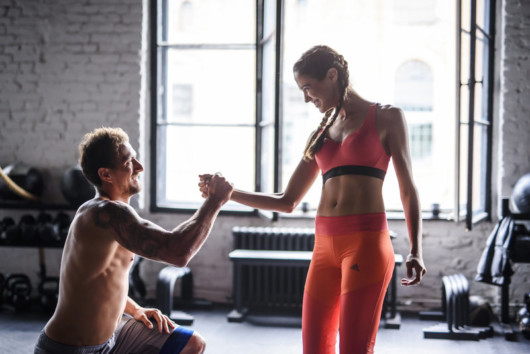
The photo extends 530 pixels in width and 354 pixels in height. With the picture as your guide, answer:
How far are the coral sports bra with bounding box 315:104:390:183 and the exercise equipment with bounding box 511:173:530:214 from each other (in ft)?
8.02

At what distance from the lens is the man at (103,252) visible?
1794mm

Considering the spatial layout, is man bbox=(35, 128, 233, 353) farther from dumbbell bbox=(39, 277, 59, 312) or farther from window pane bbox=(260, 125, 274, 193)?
dumbbell bbox=(39, 277, 59, 312)

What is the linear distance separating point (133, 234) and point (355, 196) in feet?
2.49

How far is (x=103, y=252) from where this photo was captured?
182cm

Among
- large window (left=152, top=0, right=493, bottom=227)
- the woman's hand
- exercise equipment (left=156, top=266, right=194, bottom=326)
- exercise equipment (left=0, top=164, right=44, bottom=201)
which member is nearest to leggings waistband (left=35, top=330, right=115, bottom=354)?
the woman's hand

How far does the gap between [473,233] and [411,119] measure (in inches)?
318

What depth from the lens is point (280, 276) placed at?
4586mm

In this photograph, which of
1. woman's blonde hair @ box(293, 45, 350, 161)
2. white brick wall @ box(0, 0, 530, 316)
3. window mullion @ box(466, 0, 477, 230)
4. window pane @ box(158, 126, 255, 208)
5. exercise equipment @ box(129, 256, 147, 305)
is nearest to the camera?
woman's blonde hair @ box(293, 45, 350, 161)

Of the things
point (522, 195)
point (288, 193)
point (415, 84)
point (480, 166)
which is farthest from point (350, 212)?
point (415, 84)

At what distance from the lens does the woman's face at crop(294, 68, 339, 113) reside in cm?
201

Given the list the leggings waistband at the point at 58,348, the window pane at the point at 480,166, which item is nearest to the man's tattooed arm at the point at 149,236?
the leggings waistband at the point at 58,348

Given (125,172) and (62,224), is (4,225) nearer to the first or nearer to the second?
(62,224)

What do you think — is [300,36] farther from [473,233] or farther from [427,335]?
[427,335]

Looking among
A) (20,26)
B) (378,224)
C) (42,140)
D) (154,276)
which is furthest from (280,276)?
(20,26)
